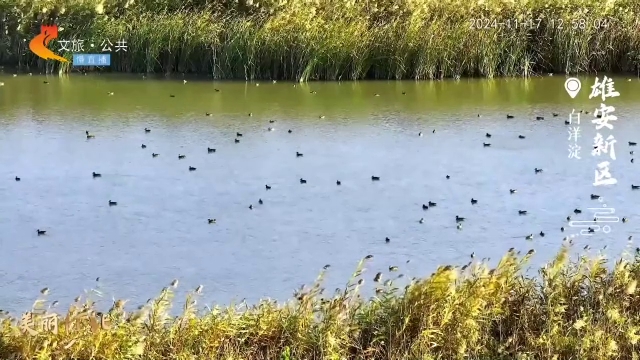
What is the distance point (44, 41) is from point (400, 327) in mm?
12391

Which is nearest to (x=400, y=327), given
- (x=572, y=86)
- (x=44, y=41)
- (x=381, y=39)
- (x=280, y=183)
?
(x=280, y=183)

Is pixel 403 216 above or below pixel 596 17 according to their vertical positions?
below

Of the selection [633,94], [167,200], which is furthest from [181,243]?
[633,94]

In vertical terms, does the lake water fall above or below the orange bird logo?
below

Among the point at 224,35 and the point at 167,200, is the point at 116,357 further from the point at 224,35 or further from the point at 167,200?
the point at 224,35

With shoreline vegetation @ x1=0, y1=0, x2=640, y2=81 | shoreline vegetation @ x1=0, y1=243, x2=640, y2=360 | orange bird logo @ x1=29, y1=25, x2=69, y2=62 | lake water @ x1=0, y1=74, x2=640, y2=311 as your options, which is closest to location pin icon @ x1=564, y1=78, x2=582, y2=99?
lake water @ x1=0, y1=74, x2=640, y2=311

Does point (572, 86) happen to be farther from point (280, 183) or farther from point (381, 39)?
point (280, 183)

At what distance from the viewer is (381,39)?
14.2m

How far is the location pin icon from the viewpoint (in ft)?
41.8

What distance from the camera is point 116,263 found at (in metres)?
6.72

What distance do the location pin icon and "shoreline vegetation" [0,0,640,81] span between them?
710 millimetres

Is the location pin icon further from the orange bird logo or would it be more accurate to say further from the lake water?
the orange bird logo

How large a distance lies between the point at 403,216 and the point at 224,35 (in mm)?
7610

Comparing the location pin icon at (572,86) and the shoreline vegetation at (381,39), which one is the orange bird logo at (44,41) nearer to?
the shoreline vegetation at (381,39)
